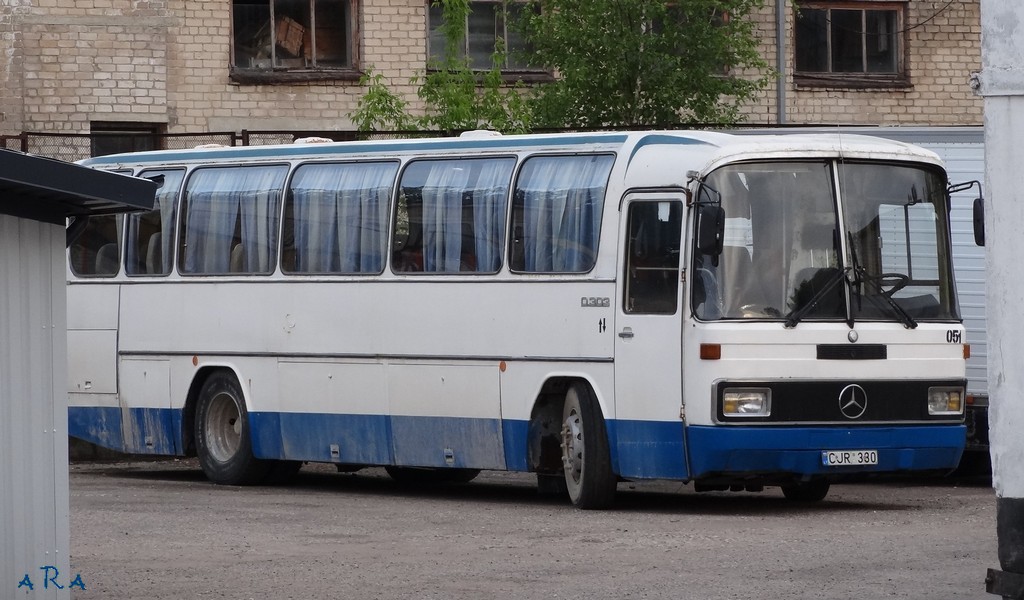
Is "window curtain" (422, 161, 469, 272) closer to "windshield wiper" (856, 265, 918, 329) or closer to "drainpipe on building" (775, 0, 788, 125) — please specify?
"windshield wiper" (856, 265, 918, 329)

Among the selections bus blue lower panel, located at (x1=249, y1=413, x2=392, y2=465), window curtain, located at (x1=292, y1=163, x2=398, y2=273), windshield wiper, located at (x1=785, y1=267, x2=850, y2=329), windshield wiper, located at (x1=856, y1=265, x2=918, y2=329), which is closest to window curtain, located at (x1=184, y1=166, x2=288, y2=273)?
window curtain, located at (x1=292, y1=163, x2=398, y2=273)

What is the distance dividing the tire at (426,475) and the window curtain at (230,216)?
2414 mm

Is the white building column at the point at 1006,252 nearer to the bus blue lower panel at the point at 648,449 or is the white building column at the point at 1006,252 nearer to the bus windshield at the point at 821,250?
the bus windshield at the point at 821,250

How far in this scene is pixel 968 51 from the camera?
105ft

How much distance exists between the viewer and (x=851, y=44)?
1266 inches

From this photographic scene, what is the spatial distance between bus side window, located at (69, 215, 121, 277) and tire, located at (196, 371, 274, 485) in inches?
64.2

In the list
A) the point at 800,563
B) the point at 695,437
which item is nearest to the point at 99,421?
the point at 695,437

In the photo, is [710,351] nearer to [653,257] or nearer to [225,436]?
[653,257]

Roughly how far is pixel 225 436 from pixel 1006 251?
37.4 feet

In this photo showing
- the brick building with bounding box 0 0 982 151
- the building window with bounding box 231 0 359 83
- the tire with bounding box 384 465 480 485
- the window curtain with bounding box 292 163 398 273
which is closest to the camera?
the window curtain with bounding box 292 163 398 273

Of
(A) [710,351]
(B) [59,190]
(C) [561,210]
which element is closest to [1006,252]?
(B) [59,190]

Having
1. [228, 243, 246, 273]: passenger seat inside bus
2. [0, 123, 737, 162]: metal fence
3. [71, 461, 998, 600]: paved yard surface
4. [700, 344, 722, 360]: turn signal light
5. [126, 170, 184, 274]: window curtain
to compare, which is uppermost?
[0, 123, 737, 162]: metal fence

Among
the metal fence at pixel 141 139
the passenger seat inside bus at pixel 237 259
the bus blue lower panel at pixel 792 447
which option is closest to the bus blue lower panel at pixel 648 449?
the bus blue lower panel at pixel 792 447

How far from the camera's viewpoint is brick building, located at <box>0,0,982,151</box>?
2903 centimetres
